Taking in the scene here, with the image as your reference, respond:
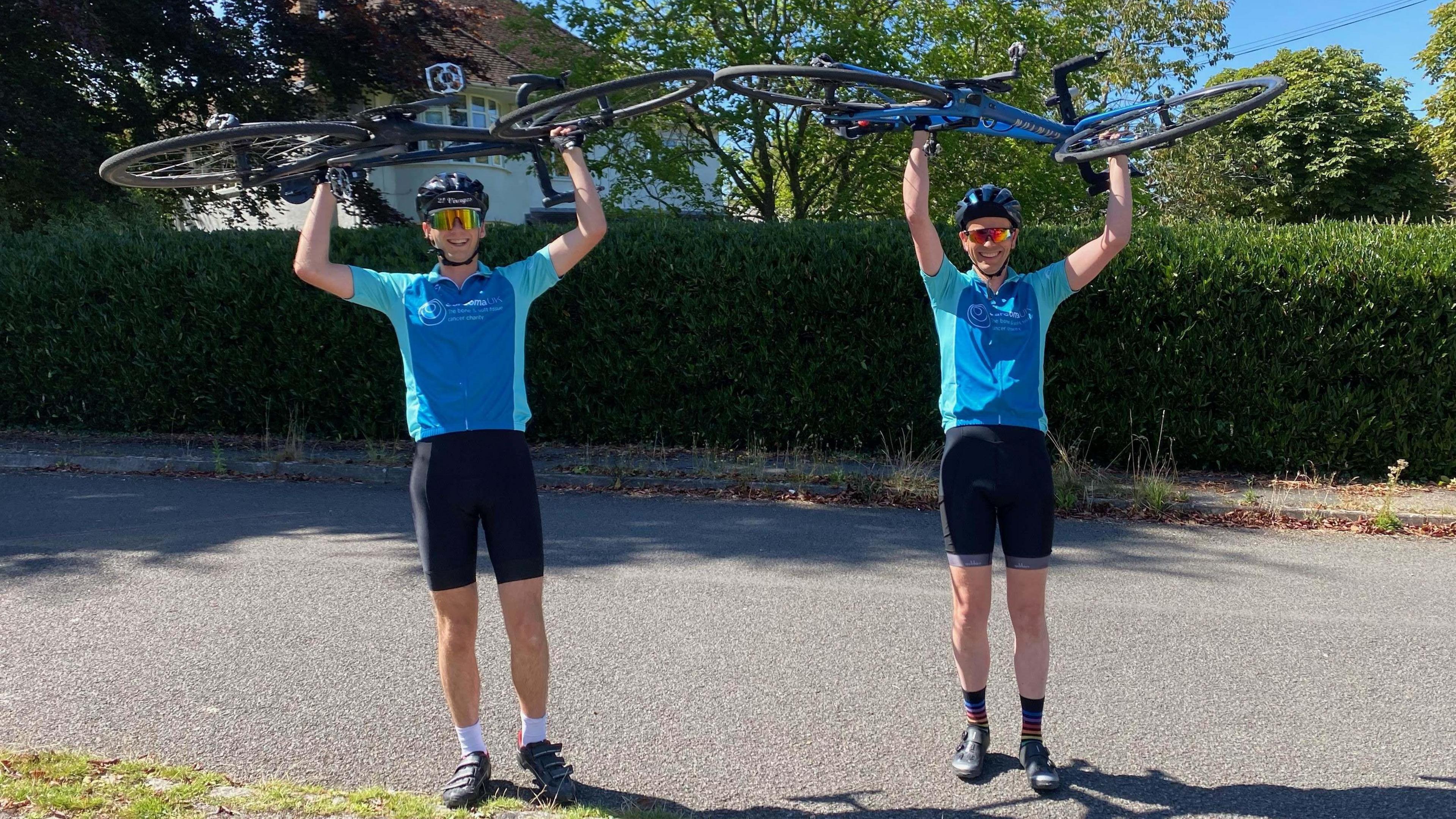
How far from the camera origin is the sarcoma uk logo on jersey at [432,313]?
3.67 m

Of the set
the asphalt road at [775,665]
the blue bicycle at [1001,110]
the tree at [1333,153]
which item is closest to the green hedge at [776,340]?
the asphalt road at [775,665]

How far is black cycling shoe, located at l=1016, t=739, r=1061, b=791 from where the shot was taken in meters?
3.68

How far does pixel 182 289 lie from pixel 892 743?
10397mm

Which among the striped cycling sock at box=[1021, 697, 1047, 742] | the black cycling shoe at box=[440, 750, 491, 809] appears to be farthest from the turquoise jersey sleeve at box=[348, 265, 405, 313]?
the striped cycling sock at box=[1021, 697, 1047, 742]

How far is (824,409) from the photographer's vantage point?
1052 cm

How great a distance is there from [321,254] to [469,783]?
6.09ft

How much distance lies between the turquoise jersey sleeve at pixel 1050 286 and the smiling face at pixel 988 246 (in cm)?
12

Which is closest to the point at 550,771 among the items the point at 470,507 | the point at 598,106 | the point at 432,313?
the point at 470,507

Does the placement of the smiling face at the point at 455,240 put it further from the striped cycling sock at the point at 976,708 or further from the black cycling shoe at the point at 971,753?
the black cycling shoe at the point at 971,753

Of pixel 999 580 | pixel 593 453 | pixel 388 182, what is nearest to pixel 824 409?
pixel 593 453

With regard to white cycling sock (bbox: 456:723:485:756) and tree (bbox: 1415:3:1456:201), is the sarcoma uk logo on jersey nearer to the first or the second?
white cycling sock (bbox: 456:723:485:756)

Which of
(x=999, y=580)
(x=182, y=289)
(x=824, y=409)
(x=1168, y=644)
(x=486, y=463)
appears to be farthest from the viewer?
(x=182, y=289)

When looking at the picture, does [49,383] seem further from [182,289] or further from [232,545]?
[232,545]

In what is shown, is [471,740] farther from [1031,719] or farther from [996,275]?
[996,275]
